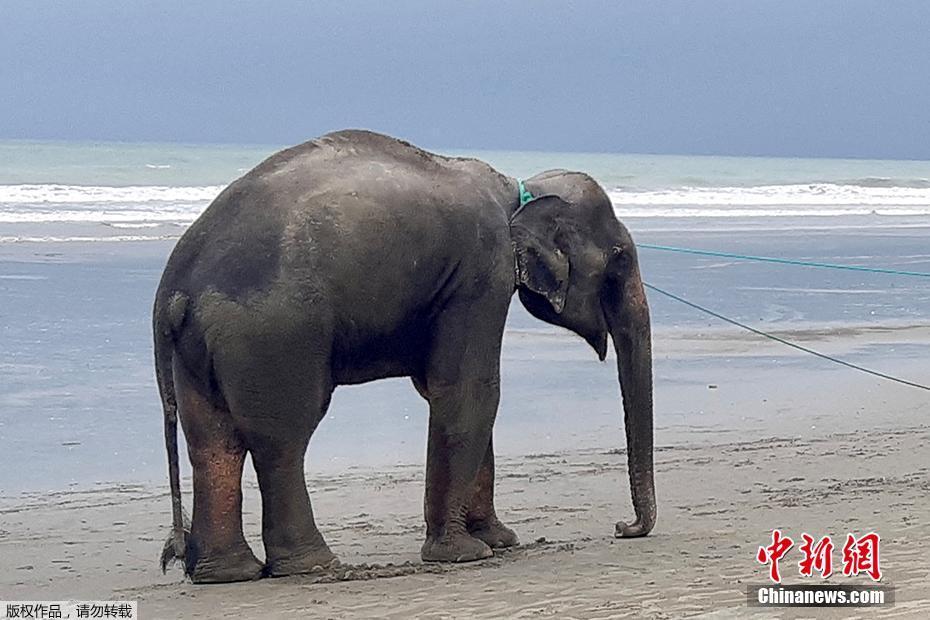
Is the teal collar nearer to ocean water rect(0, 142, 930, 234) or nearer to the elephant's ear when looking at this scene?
the elephant's ear

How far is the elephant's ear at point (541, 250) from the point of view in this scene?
7.31 metres

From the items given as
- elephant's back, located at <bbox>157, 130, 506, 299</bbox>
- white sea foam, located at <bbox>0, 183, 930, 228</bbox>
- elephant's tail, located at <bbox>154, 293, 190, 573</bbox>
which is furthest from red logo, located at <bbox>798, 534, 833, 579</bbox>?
white sea foam, located at <bbox>0, 183, 930, 228</bbox>

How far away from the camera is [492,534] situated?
7.55 metres

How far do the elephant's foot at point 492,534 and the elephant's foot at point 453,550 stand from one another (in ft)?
0.90

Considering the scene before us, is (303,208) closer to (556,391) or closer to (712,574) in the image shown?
(712,574)

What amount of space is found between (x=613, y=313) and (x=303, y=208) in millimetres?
1873

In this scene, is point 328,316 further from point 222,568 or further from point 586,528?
point 586,528

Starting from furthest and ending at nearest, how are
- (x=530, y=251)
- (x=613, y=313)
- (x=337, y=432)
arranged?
1. (x=337, y=432)
2. (x=613, y=313)
3. (x=530, y=251)

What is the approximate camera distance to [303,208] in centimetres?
660

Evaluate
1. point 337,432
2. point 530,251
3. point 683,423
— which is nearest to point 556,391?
point 683,423

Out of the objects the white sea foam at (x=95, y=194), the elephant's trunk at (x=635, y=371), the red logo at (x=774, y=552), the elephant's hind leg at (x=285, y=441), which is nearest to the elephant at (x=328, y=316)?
the elephant's hind leg at (x=285, y=441)

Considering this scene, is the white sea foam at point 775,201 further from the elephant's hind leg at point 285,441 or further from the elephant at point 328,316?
the elephant's hind leg at point 285,441

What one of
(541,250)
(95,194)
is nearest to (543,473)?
(541,250)

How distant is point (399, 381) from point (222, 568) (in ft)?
18.8
